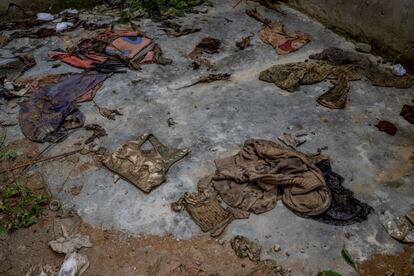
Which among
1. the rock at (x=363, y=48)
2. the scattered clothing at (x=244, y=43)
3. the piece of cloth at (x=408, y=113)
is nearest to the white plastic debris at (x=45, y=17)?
the scattered clothing at (x=244, y=43)

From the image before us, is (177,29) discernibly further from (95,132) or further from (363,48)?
(363,48)

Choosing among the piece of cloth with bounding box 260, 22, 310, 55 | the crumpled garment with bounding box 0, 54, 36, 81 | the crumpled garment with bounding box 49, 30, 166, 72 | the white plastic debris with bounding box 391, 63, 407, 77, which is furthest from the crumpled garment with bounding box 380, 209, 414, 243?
the crumpled garment with bounding box 0, 54, 36, 81

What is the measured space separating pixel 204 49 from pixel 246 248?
13.0 ft

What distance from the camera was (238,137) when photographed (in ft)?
15.3

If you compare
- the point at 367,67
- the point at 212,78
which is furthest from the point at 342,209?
the point at 367,67

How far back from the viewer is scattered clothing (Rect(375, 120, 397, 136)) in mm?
4676

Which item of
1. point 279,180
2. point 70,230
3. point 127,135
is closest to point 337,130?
point 279,180

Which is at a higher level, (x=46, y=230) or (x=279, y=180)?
(x=279, y=180)

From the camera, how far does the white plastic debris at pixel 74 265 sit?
3.25m

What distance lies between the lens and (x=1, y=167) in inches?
169

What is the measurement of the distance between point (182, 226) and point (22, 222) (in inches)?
63.6

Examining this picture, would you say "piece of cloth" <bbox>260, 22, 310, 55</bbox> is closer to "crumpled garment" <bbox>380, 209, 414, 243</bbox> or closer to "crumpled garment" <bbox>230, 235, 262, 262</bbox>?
"crumpled garment" <bbox>380, 209, 414, 243</bbox>

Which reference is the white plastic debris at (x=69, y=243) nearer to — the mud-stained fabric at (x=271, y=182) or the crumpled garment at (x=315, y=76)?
the mud-stained fabric at (x=271, y=182)

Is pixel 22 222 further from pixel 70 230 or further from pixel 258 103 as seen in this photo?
pixel 258 103
